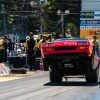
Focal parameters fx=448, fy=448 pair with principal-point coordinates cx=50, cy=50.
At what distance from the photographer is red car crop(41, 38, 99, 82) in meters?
14.4

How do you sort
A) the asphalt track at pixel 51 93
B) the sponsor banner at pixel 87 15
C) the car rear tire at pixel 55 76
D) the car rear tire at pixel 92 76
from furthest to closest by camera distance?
1. the sponsor banner at pixel 87 15
2. the car rear tire at pixel 55 76
3. the car rear tire at pixel 92 76
4. the asphalt track at pixel 51 93

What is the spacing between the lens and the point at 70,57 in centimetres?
1447

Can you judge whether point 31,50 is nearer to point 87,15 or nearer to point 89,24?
point 89,24

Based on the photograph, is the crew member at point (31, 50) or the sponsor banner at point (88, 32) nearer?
the crew member at point (31, 50)

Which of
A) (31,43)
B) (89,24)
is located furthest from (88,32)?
(31,43)

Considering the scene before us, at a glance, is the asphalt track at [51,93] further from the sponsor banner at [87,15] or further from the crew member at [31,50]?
the sponsor banner at [87,15]

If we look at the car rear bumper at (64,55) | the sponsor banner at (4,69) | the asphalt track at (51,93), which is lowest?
the sponsor banner at (4,69)

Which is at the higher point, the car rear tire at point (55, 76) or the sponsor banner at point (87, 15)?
the sponsor banner at point (87, 15)

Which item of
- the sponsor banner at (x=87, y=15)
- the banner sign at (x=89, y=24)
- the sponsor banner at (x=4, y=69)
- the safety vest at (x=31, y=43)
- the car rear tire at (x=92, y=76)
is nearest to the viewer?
the car rear tire at (x=92, y=76)

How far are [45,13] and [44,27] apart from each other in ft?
11.1

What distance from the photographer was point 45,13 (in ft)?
227

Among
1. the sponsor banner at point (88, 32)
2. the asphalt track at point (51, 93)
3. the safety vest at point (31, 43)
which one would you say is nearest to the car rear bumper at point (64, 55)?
the asphalt track at point (51, 93)

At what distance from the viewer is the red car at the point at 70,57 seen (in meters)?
14.4

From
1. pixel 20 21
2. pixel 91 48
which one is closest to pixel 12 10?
pixel 20 21
